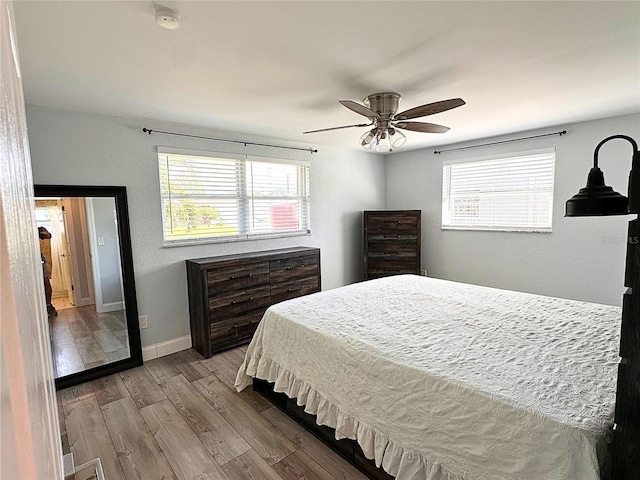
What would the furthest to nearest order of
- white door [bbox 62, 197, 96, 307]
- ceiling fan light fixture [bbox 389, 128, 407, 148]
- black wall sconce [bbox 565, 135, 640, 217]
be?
1. white door [bbox 62, 197, 96, 307]
2. ceiling fan light fixture [bbox 389, 128, 407, 148]
3. black wall sconce [bbox 565, 135, 640, 217]

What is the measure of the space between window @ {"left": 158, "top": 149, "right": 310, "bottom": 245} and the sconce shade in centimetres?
317

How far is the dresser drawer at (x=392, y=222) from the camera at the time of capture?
4691 mm

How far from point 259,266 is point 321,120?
165 centimetres

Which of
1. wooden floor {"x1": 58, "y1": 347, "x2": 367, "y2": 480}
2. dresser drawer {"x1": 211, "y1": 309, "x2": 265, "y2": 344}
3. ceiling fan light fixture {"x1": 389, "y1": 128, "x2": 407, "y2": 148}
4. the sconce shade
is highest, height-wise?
ceiling fan light fixture {"x1": 389, "y1": 128, "x2": 407, "y2": 148}

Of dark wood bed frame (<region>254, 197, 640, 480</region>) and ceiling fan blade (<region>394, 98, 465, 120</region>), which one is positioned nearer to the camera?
dark wood bed frame (<region>254, 197, 640, 480</region>)

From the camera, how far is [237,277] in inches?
137

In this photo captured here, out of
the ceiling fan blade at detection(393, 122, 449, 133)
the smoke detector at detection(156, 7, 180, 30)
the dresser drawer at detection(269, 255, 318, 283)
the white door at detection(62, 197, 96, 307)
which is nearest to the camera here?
the smoke detector at detection(156, 7, 180, 30)

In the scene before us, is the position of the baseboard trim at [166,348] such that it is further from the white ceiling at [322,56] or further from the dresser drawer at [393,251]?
the dresser drawer at [393,251]

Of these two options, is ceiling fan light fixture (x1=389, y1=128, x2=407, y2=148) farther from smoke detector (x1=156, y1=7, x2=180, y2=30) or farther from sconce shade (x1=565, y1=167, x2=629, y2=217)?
smoke detector (x1=156, y1=7, x2=180, y2=30)

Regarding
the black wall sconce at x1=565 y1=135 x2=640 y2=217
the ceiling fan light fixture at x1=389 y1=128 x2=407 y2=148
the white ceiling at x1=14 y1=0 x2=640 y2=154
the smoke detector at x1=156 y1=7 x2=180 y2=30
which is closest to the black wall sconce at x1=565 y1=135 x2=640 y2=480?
the black wall sconce at x1=565 y1=135 x2=640 y2=217

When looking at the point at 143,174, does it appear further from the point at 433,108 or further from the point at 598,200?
the point at 598,200

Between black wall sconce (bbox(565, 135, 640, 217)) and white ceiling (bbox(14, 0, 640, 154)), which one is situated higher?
white ceiling (bbox(14, 0, 640, 154))

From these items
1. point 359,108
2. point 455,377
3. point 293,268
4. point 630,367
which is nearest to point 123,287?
point 293,268

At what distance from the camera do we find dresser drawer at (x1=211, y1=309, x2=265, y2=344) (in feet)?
11.1
